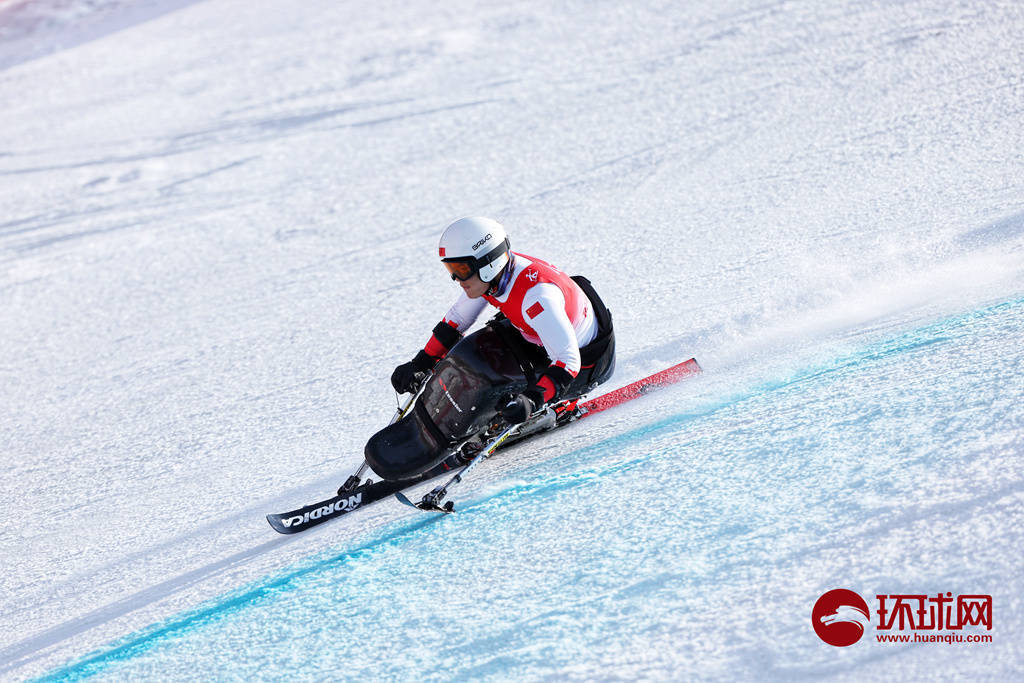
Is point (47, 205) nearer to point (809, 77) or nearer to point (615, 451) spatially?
point (615, 451)

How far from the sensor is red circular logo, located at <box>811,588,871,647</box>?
10.6ft

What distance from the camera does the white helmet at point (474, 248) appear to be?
438 centimetres

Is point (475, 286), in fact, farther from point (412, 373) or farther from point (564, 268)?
point (564, 268)

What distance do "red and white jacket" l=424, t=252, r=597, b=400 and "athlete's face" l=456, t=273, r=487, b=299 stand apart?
0.26 feet

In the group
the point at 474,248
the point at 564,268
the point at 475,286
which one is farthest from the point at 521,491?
the point at 564,268

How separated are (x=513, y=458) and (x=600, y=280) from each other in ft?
7.09

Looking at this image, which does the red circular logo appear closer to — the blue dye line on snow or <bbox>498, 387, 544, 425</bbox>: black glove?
the blue dye line on snow

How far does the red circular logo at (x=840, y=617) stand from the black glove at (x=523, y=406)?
157cm

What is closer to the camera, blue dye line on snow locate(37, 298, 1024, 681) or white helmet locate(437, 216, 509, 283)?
blue dye line on snow locate(37, 298, 1024, 681)

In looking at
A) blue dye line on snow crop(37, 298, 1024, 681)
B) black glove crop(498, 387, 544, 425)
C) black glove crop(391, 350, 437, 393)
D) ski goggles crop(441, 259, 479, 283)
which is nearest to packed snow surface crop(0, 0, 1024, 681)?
blue dye line on snow crop(37, 298, 1024, 681)

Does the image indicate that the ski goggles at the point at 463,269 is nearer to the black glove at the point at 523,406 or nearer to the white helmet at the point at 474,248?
the white helmet at the point at 474,248

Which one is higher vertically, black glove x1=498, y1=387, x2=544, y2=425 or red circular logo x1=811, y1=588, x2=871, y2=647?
black glove x1=498, y1=387, x2=544, y2=425

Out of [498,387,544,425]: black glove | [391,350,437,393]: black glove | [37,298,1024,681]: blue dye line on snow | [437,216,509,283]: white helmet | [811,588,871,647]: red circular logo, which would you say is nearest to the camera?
[811,588,871,647]: red circular logo

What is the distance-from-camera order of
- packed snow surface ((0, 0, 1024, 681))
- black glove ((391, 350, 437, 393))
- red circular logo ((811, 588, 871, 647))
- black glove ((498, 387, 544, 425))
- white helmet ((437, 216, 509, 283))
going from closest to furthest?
red circular logo ((811, 588, 871, 647))
packed snow surface ((0, 0, 1024, 681))
black glove ((498, 387, 544, 425))
white helmet ((437, 216, 509, 283))
black glove ((391, 350, 437, 393))
